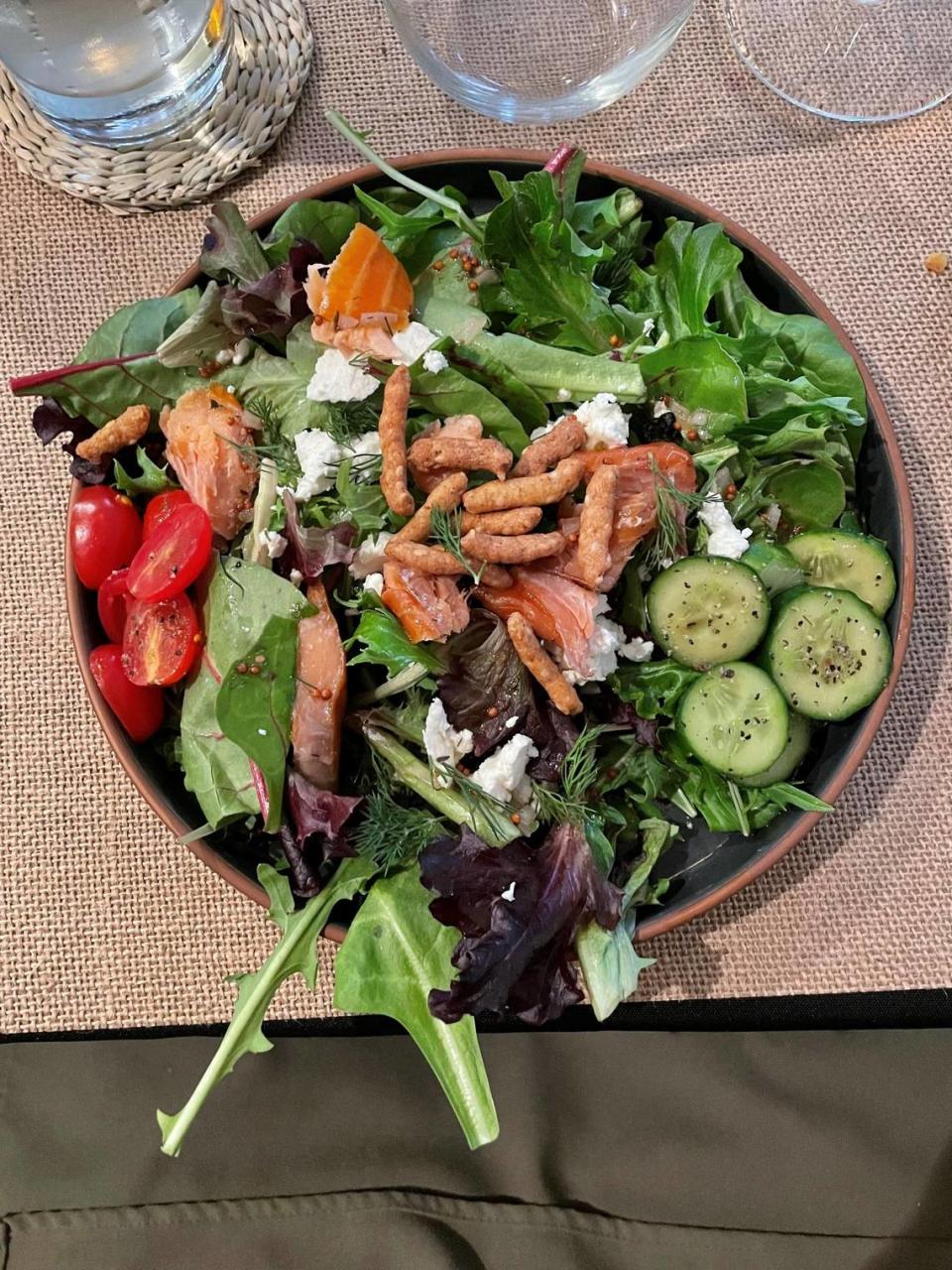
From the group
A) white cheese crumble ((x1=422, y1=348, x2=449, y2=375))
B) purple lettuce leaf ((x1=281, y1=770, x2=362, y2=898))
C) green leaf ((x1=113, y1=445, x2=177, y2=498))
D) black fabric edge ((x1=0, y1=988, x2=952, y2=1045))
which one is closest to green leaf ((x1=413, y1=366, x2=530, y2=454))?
white cheese crumble ((x1=422, y1=348, x2=449, y2=375))

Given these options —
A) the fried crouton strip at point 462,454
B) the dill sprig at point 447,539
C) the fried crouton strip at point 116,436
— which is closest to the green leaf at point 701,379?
the fried crouton strip at point 462,454

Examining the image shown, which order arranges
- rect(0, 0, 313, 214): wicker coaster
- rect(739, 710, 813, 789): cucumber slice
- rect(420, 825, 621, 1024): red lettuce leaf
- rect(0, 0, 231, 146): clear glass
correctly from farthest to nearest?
1. rect(0, 0, 313, 214): wicker coaster
2. rect(0, 0, 231, 146): clear glass
3. rect(739, 710, 813, 789): cucumber slice
4. rect(420, 825, 621, 1024): red lettuce leaf

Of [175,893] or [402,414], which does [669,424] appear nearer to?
[402,414]

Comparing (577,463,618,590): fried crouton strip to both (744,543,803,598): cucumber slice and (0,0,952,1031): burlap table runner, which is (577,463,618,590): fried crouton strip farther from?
(0,0,952,1031): burlap table runner

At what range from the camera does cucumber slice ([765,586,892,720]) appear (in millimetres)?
1176

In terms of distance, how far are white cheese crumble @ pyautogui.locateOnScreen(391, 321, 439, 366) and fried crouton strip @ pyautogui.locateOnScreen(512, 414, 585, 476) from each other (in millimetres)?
187

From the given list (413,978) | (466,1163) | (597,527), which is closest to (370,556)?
(597,527)

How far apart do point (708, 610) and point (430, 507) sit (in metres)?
0.36

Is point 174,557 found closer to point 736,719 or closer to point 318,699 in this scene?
point 318,699

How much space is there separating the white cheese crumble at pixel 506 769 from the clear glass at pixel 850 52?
121 centimetres

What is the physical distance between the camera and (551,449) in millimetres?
1186

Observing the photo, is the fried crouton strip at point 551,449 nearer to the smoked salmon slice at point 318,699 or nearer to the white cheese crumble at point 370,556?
the white cheese crumble at point 370,556

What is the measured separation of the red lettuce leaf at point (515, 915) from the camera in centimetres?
110

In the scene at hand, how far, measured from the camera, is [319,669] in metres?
1.18
